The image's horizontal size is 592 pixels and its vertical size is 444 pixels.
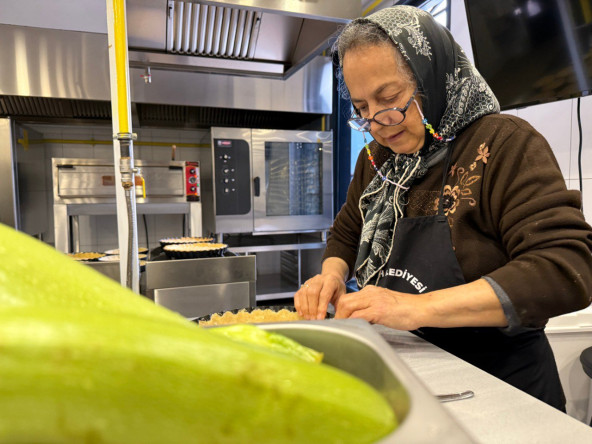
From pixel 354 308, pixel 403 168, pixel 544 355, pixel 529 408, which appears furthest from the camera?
pixel 403 168

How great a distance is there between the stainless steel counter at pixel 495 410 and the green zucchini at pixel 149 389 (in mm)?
300

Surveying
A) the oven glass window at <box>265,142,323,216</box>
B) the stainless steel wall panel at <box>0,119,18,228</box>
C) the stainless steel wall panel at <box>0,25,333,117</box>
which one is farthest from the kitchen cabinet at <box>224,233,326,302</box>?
the stainless steel wall panel at <box>0,119,18,228</box>

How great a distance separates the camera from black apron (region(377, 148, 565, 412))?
1.00 meters

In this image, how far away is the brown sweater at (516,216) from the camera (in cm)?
83

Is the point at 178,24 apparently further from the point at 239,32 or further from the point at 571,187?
the point at 571,187

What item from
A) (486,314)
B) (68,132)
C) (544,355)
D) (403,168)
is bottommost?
(544,355)

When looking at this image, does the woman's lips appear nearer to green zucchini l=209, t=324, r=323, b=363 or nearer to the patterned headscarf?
the patterned headscarf

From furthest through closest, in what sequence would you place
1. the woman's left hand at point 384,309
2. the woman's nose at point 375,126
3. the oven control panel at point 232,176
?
1. the oven control panel at point 232,176
2. the woman's nose at point 375,126
3. the woman's left hand at point 384,309

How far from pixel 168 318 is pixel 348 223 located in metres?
1.29

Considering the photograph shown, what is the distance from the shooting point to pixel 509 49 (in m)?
1.82

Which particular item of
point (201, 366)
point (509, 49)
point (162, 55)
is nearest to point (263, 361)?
point (201, 366)

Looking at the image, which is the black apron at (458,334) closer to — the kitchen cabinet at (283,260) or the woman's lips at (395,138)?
the woman's lips at (395,138)

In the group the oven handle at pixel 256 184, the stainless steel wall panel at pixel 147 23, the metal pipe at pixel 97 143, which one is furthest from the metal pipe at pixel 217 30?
the metal pipe at pixel 97 143

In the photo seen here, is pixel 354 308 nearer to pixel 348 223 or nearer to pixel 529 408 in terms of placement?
pixel 529 408
